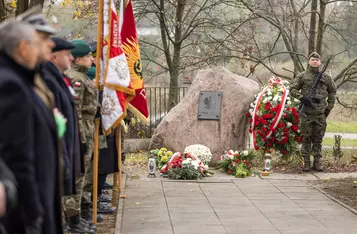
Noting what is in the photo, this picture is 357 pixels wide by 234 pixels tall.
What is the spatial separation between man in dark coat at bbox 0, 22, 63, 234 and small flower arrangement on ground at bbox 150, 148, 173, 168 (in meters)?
8.34

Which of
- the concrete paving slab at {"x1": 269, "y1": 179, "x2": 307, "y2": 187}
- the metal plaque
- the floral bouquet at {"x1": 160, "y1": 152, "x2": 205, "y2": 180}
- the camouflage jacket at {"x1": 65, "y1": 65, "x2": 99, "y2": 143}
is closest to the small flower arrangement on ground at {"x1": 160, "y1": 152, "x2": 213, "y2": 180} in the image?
the floral bouquet at {"x1": 160, "y1": 152, "x2": 205, "y2": 180}

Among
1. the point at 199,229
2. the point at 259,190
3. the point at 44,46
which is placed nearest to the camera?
the point at 44,46

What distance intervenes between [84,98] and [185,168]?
441 cm

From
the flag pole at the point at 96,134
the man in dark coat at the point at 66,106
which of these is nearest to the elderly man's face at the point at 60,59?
the man in dark coat at the point at 66,106

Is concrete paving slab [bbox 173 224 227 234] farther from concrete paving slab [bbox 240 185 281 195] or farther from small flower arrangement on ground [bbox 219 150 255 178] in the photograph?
small flower arrangement on ground [bbox 219 150 255 178]

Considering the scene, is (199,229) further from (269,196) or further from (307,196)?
(307,196)

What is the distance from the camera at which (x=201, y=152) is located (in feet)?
40.1

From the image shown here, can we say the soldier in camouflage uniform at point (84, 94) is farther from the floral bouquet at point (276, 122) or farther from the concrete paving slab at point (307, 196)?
the floral bouquet at point (276, 122)

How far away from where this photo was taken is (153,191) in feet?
33.6

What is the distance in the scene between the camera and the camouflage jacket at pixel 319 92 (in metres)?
12.2

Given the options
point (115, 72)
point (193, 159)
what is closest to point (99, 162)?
point (115, 72)

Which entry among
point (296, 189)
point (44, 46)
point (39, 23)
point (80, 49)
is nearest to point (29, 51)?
point (44, 46)

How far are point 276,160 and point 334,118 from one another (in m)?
11.5

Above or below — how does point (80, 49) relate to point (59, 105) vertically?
above
